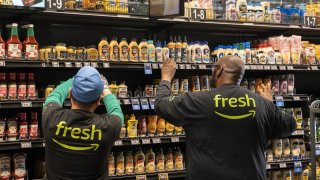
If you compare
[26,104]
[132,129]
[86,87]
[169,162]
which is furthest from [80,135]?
[169,162]

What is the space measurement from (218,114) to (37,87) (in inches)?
91.9

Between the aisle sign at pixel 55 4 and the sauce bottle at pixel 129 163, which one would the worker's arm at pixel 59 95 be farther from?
the sauce bottle at pixel 129 163

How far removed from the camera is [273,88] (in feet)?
19.0

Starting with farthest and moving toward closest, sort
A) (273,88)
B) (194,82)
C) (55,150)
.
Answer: (273,88), (194,82), (55,150)

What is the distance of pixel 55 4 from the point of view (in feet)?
14.3

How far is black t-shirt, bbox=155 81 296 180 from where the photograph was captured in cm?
297

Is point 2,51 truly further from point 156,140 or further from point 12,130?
point 156,140

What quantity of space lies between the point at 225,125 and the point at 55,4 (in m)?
2.20

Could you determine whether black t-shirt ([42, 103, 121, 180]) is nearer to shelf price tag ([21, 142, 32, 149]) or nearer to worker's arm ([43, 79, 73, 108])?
worker's arm ([43, 79, 73, 108])

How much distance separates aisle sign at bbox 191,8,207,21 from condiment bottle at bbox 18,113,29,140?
2103 mm

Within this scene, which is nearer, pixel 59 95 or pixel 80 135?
pixel 80 135

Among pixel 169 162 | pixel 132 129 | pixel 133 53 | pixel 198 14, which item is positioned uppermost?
pixel 198 14

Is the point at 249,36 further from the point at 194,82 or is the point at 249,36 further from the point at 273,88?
the point at 194,82

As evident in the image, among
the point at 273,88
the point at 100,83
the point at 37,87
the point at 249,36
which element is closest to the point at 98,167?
the point at 100,83
